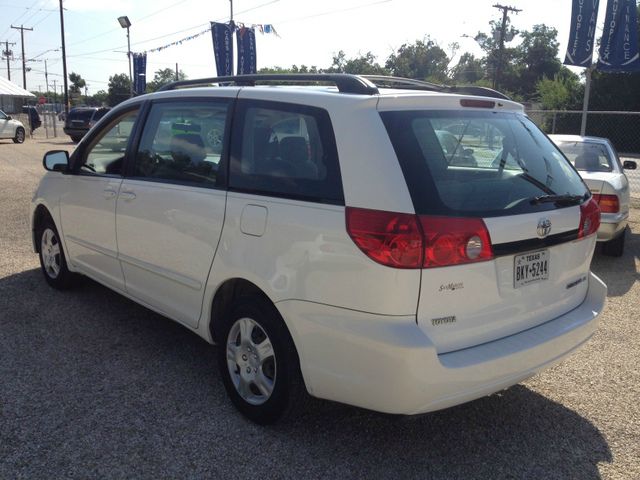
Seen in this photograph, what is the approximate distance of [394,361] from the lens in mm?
2547

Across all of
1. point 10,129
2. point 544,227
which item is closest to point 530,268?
point 544,227

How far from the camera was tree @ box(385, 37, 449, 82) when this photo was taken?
83188mm

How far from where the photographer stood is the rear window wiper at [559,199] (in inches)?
118

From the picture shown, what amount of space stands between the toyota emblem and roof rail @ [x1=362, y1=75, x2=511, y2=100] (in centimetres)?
94

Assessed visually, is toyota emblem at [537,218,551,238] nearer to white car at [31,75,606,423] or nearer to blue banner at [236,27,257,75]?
white car at [31,75,606,423]

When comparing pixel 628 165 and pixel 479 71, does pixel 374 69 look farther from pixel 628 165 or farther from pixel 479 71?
pixel 628 165

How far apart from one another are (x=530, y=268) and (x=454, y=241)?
0.57 meters

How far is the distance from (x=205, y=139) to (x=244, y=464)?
74.0 inches

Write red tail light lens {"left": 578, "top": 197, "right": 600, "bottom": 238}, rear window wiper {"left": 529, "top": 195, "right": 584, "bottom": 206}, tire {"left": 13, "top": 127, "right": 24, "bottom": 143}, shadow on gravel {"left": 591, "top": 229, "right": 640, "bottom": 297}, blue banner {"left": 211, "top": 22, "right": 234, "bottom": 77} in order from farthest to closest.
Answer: tire {"left": 13, "top": 127, "right": 24, "bottom": 143}
blue banner {"left": 211, "top": 22, "right": 234, "bottom": 77}
shadow on gravel {"left": 591, "top": 229, "right": 640, "bottom": 297}
red tail light lens {"left": 578, "top": 197, "right": 600, "bottom": 238}
rear window wiper {"left": 529, "top": 195, "right": 584, "bottom": 206}

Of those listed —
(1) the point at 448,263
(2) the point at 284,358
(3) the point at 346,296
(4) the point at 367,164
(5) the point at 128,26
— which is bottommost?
(2) the point at 284,358

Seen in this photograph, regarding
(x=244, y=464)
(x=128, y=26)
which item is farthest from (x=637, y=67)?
(x=128, y=26)

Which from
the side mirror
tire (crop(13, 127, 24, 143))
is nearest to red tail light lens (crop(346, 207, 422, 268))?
the side mirror

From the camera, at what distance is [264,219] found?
3049mm

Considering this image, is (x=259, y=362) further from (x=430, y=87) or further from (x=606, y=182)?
(x=606, y=182)
